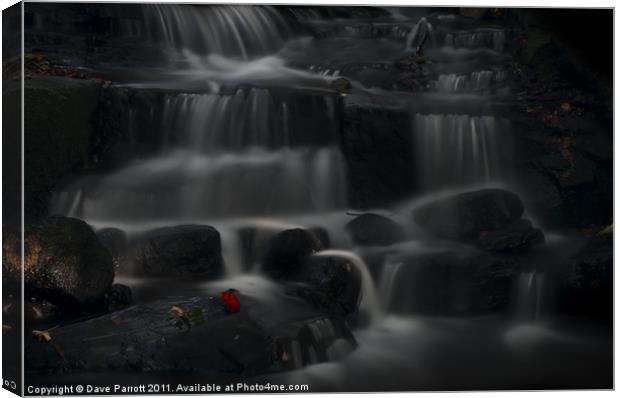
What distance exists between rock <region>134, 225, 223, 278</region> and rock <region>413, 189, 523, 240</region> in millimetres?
1733

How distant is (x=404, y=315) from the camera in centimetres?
986

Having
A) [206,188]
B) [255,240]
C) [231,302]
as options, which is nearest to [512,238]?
[255,240]

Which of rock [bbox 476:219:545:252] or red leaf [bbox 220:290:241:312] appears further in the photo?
rock [bbox 476:219:545:252]

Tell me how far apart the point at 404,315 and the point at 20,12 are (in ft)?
13.1

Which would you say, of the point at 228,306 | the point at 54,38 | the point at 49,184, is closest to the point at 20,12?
the point at 54,38

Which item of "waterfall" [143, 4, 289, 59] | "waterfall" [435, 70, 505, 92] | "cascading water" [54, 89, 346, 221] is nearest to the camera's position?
"cascading water" [54, 89, 346, 221]

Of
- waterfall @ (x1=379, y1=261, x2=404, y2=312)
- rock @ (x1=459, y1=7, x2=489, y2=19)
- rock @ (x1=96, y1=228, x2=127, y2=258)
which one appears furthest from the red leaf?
rock @ (x1=459, y1=7, x2=489, y2=19)

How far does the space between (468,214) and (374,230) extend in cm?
82

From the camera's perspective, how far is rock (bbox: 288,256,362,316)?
9.70 m

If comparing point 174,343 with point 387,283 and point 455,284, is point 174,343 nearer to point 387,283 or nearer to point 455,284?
point 387,283

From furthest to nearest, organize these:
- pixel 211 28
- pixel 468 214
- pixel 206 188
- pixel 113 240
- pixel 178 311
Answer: pixel 468 214 < pixel 211 28 < pixel 206 188 < pixel 113 240 < pixel 178 311

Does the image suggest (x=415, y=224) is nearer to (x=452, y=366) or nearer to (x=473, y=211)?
(x=473, y=211)

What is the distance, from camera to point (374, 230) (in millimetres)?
9844

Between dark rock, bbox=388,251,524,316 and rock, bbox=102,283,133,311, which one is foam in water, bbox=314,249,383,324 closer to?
dark rock, bbox=388,251,524,316
